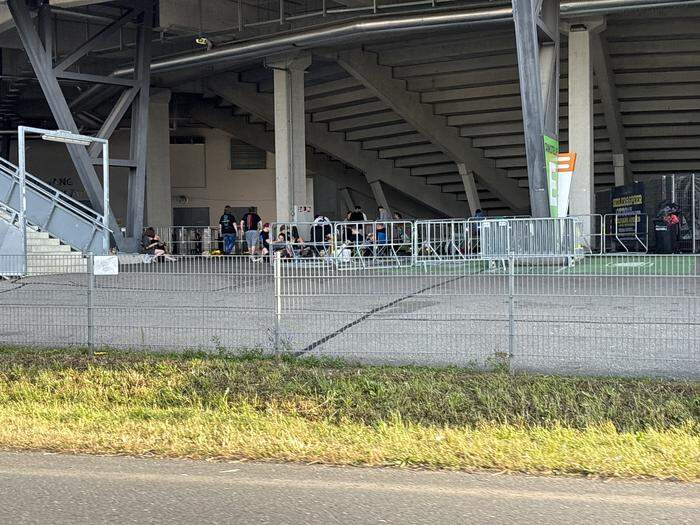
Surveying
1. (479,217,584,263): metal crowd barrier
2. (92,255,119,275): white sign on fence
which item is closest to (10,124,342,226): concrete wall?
(479,217,584,263): metal crowd barrier

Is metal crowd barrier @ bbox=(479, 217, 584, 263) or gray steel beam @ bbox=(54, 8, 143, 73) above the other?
gray steel beam @ bbox=(54, 8, 143, 73)

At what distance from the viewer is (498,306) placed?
10.1m

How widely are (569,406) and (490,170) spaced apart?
101 feet

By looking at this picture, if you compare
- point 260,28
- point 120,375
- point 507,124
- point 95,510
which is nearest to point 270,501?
point 95,510

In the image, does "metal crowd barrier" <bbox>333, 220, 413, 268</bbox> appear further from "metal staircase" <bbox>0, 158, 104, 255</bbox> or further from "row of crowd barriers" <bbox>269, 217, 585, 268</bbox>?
"metal staircase" <bbox>0, 158, 104, 255</bbox>

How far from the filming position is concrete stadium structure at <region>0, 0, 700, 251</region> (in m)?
25.4

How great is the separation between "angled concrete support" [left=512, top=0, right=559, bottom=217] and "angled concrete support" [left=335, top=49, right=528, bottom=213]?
10121mm

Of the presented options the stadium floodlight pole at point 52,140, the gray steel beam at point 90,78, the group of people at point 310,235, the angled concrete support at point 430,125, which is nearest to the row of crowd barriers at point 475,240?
the group of people at point 310,235

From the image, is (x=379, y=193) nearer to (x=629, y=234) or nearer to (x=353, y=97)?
(x=353, y=97)

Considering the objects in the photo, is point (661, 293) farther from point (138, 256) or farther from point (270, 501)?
point (138, 256)

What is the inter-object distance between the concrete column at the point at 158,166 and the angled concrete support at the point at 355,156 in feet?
8.62

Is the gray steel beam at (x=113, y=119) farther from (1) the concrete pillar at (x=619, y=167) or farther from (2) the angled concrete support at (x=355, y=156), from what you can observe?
(1) the concrete pillar at (x=619, y=167)

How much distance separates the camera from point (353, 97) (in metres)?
35.9

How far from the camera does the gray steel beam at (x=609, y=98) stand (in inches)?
1106
